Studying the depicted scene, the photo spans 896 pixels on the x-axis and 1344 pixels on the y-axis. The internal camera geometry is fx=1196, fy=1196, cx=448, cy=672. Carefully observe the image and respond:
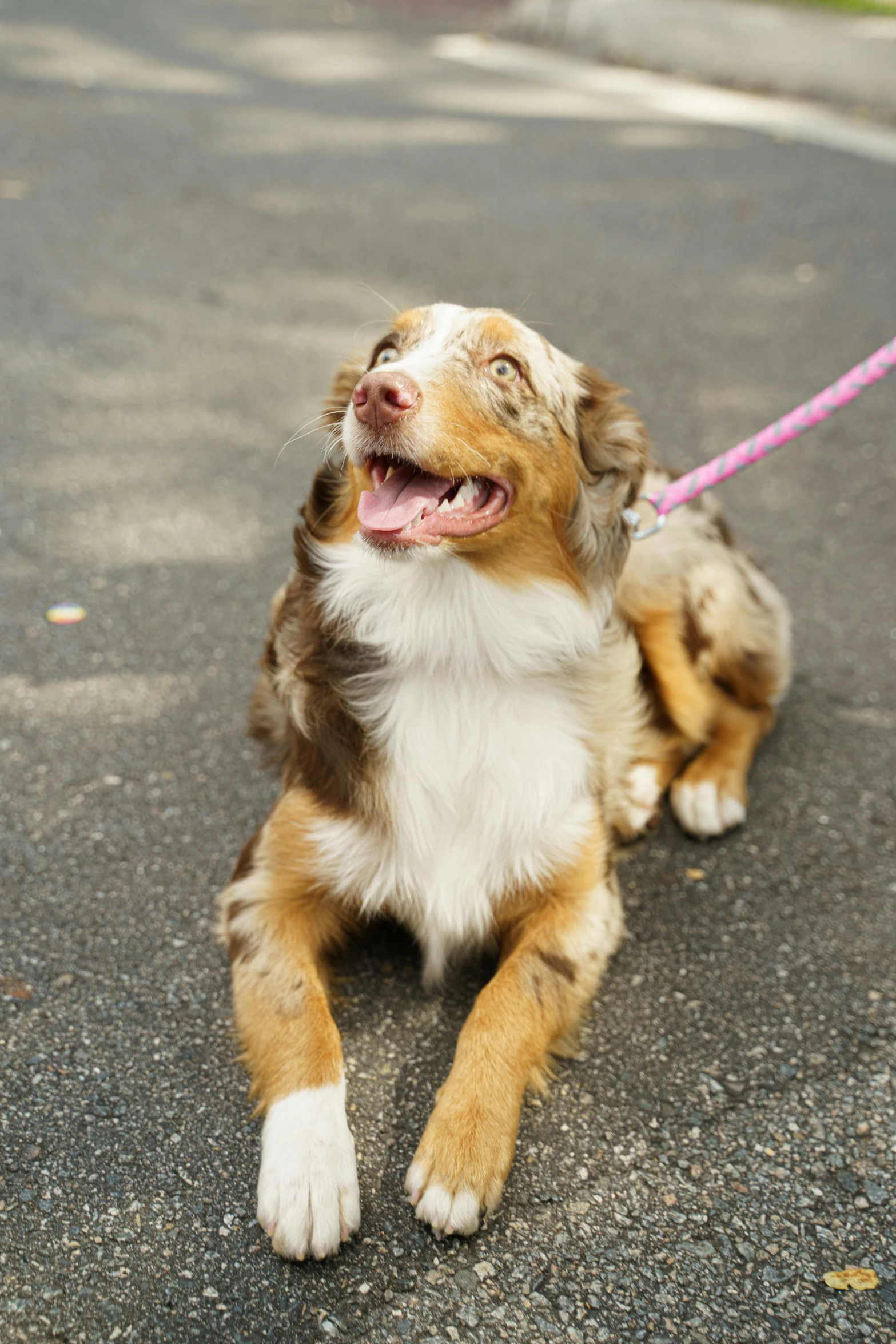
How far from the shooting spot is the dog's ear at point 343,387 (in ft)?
10.5

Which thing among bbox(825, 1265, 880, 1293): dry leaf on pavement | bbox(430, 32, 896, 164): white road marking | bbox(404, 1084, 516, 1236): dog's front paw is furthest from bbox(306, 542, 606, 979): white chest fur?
bbox(430, 32, 896, 164): white road marking

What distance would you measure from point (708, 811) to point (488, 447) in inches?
55.6

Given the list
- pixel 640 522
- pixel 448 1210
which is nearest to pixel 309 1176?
pixel 448 1210

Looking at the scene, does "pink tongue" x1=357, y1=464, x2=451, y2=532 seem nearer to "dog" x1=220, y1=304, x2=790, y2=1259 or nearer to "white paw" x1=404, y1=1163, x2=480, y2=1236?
"dog" x1=220, y1=304, x2=790, y2=1259

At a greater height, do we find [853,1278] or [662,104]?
[662,104]

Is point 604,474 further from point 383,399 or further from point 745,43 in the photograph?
point 745,43

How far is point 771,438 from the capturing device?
3582 mm

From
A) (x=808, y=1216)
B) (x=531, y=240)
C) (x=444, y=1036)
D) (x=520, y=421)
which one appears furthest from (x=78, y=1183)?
(x=531, y=240)

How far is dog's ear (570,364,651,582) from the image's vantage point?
10.1ft

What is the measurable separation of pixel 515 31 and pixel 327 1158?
13428mm

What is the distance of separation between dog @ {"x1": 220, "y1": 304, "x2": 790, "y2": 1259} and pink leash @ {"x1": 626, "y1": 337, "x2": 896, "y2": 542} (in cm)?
36

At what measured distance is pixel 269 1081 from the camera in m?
2.66

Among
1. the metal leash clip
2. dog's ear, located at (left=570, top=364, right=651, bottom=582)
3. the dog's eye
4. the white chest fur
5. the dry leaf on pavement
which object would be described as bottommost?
the dry leaf on pavement

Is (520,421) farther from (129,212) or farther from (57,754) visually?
(129,212)
